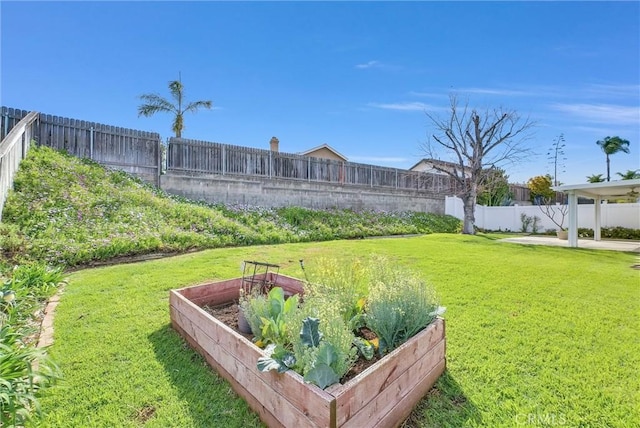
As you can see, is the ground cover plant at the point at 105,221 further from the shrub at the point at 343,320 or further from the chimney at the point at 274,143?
the chimney at the point at 274,143

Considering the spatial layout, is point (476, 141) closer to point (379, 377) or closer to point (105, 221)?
point (105, 221)

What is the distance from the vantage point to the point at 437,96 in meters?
14.4

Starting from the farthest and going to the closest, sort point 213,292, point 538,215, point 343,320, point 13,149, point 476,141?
point 538,215
point 476,141
point 13,149
point 213,292
point 343,320

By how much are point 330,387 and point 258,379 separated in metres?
0.57

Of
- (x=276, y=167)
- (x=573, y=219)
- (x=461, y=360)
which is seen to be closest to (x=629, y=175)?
(x=573, y=219)

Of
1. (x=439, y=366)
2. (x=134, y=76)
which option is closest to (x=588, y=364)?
(x=439, y=366)

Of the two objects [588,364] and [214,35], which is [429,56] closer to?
[214,35]

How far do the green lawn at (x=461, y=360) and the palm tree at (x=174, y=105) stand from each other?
42.0ft

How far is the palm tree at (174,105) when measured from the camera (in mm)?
14718

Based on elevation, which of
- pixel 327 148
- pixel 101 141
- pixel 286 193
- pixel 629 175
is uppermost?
pixel 327 148

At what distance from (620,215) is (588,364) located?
17.0m

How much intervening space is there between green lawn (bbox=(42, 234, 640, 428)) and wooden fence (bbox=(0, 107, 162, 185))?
5623mm

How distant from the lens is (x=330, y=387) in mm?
1465
